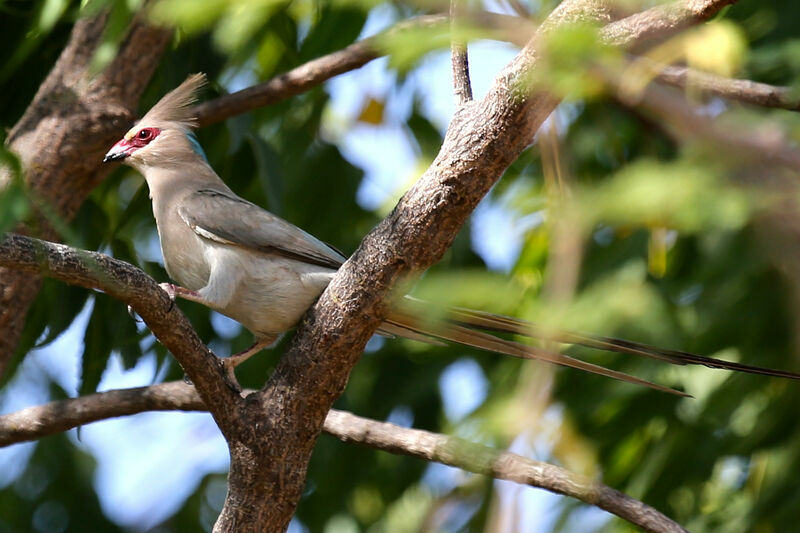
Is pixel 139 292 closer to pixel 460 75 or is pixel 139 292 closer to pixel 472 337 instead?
pixel 460 75

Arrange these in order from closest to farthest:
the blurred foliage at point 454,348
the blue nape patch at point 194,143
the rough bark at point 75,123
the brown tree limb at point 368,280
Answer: the brown tree limb at point 368,280
the blurred foliage at point 454,348
the rough bark at point 75,123
the blue nape patch at point 194,143

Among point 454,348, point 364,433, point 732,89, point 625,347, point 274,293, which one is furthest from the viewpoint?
point 454,348

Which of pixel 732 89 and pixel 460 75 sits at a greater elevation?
pixel 460 75

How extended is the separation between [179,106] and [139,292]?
1.94m

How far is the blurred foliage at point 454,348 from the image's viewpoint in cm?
389

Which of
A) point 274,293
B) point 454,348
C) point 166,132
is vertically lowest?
point 454,348

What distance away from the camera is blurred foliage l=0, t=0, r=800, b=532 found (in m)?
3.89

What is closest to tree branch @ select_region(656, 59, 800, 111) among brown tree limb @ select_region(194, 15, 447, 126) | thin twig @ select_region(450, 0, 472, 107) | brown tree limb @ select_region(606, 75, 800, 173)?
thin twig @ select_region(450, 0, 472, 107)

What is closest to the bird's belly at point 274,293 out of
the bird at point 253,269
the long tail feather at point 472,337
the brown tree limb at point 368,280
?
the bird at point 253,269

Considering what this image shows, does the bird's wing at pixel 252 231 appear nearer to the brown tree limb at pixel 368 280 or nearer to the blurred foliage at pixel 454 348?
the blurred foliage at pixel 454 348

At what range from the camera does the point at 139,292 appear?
281 centimetres

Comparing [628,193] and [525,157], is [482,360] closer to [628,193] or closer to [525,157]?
[525,157]

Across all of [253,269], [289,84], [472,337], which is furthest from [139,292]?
[289,84]

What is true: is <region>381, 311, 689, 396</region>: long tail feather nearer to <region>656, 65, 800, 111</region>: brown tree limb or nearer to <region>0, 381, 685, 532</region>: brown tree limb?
<region>0, 381, 685, 532</region>: brown tree limb
